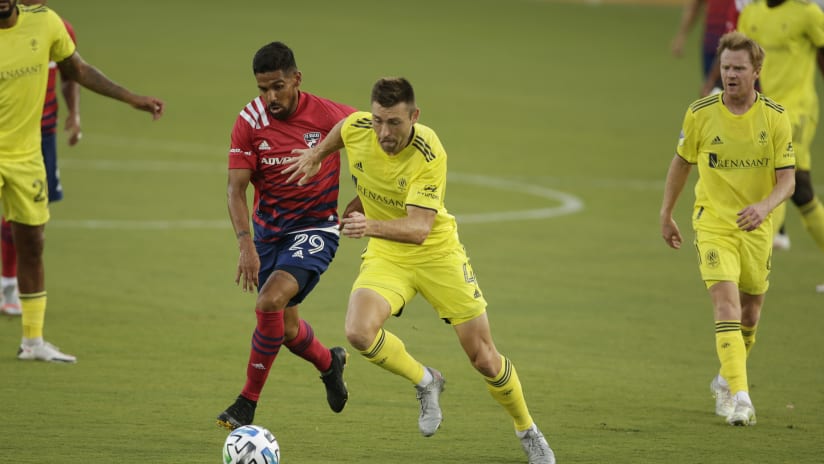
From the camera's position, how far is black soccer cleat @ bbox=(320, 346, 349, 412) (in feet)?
29.2

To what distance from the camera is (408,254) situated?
8273mm

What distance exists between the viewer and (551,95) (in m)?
27.8

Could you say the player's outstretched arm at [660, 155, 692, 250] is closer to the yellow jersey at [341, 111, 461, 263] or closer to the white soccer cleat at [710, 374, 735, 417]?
the white soccer cleat at [710, 374, 735, 417]

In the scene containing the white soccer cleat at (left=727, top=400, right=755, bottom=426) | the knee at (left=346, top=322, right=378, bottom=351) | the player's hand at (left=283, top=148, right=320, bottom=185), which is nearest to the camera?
the knee at (left=346, top=322, right=378, bottom=351)

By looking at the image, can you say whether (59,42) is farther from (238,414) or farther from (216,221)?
(216,221)

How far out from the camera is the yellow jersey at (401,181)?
7939mm

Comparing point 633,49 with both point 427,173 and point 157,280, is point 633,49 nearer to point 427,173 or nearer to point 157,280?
point 157,280

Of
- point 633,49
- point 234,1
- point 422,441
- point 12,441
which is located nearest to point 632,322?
point 422,441

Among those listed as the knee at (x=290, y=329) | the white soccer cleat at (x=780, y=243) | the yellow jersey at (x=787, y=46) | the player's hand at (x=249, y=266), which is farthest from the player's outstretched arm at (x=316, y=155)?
the white soccer cleat at (x=780, y=243)

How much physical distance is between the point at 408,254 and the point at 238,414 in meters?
1.37

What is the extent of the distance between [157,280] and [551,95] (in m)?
15.7

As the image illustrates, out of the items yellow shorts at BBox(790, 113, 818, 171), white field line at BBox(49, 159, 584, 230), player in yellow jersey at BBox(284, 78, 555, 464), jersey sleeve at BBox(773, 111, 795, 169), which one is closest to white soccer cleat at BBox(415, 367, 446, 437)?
player in yellow jersey at BBox(284, 78, 555, 464)

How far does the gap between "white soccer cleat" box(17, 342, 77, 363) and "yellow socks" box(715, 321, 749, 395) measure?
4.62m

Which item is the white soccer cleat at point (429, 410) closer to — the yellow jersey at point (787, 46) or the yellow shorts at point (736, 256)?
the yellow shorts at point (736, 256)
